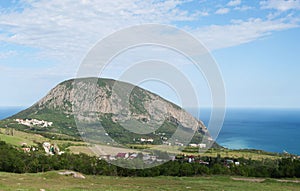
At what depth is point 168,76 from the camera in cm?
2148

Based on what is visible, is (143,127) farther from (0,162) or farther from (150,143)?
(150,143)

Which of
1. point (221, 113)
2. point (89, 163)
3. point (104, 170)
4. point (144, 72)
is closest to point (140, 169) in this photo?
point (104, 170)

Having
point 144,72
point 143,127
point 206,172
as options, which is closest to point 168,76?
point 144,72

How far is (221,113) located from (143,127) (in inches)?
974

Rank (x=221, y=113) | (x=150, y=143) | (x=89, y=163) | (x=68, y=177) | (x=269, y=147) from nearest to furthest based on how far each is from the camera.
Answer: (x=221, y=113) < (x=68, y=177) < (x=89, y=163) < (x=150, y=143) < (x=269, y=147)

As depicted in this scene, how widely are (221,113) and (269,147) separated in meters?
162

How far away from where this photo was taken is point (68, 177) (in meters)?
30.5

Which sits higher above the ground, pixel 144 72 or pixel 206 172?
pixel 144 72

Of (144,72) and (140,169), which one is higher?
(144,72)

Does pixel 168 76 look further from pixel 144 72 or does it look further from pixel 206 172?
pixel 206 172

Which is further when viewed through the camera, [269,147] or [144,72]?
[269,147]

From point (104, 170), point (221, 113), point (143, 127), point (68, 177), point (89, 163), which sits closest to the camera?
point (221, 113)

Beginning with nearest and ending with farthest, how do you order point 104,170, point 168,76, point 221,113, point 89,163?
point 221,113 → point 168,76 → point 104,170 → point 89,163

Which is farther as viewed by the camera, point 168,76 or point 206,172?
point 206,172
